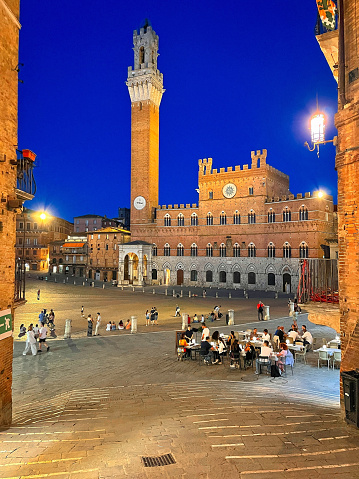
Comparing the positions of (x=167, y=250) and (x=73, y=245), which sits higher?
(x=73, y=245)

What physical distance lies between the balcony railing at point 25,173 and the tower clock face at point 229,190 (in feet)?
131

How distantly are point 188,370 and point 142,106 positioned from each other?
48679 mm

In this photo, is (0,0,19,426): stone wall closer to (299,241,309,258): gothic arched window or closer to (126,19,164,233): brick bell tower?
(299,241,309,258): gothic arched window

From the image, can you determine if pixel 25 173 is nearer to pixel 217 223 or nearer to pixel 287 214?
pixel 287 214

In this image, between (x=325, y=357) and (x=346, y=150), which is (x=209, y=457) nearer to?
(x=346, y=150)

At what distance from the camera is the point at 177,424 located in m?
6.64

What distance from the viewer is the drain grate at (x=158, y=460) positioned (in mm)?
5064

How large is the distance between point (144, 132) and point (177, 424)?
50.3 m

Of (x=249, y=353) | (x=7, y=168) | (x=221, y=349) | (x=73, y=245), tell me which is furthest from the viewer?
(x=73, y=245)

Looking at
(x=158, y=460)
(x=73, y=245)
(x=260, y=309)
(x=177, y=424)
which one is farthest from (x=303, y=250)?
(x=73, y=245)

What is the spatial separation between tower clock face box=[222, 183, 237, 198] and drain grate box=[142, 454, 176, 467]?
43413mm

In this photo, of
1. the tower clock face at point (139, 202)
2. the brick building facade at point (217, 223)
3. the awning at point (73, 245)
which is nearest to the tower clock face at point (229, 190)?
the brick building facade at point (217, 223)

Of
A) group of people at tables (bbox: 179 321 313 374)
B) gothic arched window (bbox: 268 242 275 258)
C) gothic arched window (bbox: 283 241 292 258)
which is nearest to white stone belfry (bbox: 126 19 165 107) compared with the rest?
gothic arched window (bbox: 268 242 275 258)

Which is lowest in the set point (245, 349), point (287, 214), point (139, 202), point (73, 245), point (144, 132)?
point (245, 349)
